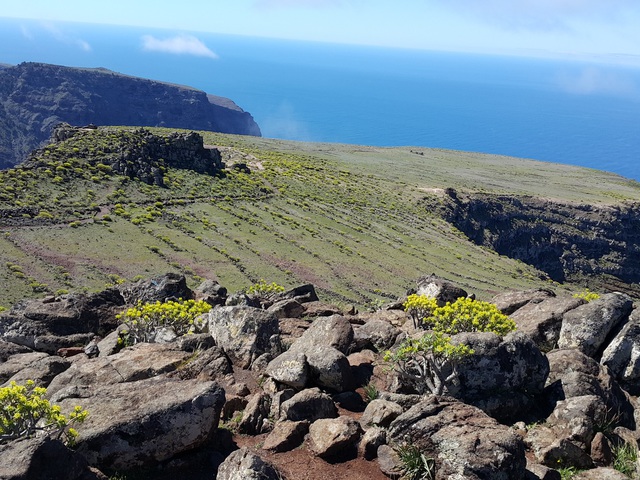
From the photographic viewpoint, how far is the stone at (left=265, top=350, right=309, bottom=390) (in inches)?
640

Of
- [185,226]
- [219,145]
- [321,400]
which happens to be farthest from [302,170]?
[321,400]

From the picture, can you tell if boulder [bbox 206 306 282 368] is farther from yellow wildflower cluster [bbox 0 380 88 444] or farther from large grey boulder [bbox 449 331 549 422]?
large grey boulder [bbox 449 331 549 422]

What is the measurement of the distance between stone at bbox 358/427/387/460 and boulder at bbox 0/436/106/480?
21.6 ft

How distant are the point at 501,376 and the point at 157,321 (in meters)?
14.4

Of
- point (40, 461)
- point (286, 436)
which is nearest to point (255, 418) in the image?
point (286, 436)

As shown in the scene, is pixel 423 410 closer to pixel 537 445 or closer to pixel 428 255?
pixel 537 445

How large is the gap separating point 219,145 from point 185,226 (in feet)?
211

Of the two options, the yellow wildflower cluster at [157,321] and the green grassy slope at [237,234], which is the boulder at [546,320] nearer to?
the yellow wildflower cluster at [157,321]

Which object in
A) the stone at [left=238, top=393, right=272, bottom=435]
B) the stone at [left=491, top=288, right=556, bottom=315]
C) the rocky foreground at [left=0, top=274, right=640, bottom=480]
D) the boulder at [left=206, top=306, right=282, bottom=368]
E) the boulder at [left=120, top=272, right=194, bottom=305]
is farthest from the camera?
the boulder at [left=120, top=272, right=194, bottom=305]

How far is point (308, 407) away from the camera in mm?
15000

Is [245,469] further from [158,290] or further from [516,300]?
[158,290]

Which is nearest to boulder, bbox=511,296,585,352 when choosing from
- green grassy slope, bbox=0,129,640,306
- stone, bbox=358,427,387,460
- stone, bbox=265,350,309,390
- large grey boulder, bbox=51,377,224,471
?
stone, bbox=358,427,387,460

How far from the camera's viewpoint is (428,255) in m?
81.2

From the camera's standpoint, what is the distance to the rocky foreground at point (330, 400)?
39.5ft
